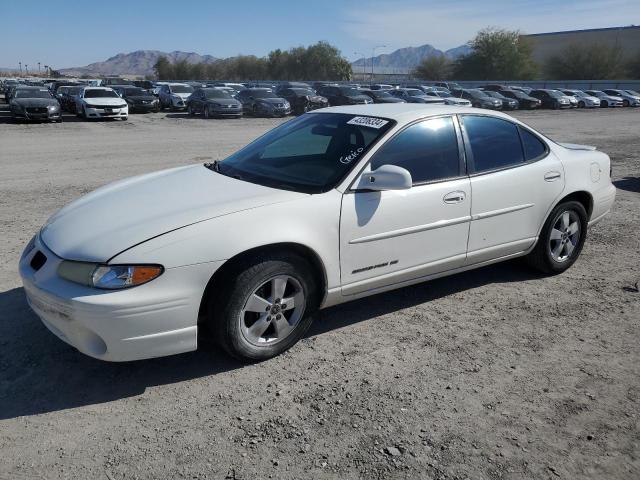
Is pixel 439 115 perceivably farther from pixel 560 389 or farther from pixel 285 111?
pixel 285 111

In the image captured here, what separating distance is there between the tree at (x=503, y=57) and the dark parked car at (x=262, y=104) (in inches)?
2269

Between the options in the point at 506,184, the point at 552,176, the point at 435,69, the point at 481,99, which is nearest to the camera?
the point at 506,184

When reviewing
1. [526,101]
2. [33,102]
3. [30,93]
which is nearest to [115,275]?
[33,102]

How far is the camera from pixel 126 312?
2.99 m

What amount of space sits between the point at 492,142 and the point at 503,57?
8121cm

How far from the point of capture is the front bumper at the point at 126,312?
2988mm

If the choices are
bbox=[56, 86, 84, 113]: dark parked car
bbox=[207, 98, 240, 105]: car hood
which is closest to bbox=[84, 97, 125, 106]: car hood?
bbox=[56, 86, 84, 113]: dark parked car

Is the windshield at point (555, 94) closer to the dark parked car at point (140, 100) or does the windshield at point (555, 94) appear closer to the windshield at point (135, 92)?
the dark parked car at point (140, 100)

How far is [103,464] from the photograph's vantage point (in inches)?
105

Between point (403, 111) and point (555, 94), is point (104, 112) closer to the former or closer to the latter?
point (403, 111)

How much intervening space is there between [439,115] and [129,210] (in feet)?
7.96

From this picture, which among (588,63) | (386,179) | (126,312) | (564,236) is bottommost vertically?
(564,236)

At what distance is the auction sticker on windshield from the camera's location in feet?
13.5

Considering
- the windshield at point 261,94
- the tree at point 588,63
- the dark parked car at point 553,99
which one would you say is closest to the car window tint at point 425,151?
the windshield at point 261,94
